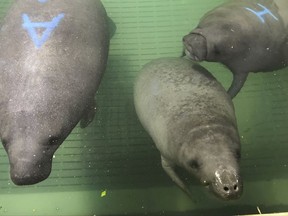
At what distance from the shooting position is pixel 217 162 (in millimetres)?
2303

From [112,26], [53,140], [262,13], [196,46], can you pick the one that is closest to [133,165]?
[53,140]

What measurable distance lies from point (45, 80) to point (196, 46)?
1125mm

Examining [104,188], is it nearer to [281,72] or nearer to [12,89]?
[12,89]

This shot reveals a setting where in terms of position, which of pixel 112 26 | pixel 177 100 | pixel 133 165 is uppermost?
pixel 177 100

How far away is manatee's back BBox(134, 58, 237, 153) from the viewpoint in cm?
261

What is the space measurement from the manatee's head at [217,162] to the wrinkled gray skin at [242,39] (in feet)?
2.96

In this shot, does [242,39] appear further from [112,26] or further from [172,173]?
[112,26]

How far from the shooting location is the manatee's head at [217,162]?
225 cm

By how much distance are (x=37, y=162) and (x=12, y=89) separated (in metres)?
0.52

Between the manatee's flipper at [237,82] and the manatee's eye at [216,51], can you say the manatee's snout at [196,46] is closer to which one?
the manatee's eye at [216,51]

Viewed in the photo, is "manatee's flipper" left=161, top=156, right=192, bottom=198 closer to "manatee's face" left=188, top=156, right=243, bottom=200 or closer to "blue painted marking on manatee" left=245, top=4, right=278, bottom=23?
"manatee's face" left=188, top=156, right=243, bottom=200

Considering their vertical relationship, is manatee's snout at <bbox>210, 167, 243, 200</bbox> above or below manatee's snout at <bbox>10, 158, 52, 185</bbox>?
above

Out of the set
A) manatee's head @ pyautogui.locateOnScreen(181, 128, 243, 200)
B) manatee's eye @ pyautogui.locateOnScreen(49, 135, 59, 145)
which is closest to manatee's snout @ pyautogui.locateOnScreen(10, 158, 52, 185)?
manatee's eye @ pyautogui.locateOnScreen(49, 135, 59, 145)

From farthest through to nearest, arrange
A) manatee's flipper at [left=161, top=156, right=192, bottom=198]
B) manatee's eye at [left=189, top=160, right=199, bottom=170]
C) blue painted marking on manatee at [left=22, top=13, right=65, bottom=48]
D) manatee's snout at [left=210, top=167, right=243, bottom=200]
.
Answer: manatee's flipper at [left=161, top=156, right=192, bottom=198] → blue painted marking on manatee at [left=22, top=13, right=65, bottom=48] → manatee's eye at [left=189, top=160, right=199, bottom=170] → manatee's snout at [left=210, top=167, right=243, bottom=200]
